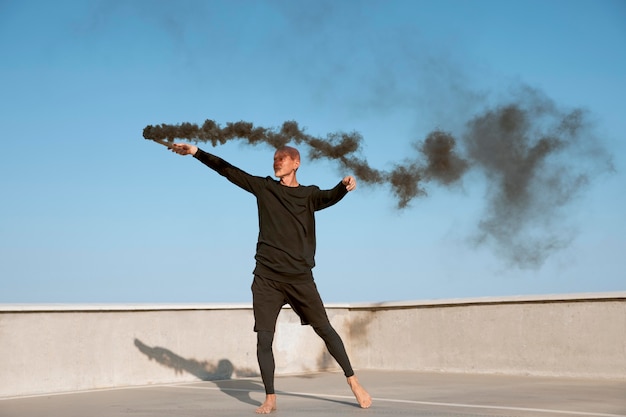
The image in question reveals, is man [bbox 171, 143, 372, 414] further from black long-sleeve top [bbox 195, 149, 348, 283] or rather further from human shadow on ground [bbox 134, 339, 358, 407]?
human shadow on ground [bbox 134, 339, 358, 407]

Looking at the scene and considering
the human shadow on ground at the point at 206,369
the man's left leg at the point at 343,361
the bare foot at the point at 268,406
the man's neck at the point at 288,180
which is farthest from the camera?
the human shadow on ground at the point at 206,369

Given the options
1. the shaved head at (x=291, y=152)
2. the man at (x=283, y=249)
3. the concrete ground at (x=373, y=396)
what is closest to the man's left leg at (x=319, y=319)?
the man at (x=283, y=249)

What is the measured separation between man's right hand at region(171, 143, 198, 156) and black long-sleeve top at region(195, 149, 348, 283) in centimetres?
7

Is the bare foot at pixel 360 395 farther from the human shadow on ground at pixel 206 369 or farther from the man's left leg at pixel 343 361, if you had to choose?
the human shadow on ground at pixel 206 369

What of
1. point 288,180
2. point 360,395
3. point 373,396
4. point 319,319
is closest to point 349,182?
point 288,180

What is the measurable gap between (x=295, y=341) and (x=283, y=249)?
4979 mm

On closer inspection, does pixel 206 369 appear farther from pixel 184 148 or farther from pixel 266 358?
pixel 184 148

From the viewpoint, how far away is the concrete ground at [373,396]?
227 inches

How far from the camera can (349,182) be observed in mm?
5820

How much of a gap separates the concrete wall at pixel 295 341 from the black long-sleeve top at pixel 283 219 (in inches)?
137

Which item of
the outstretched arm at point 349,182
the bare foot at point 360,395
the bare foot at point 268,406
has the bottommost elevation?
the bare foot at point 268,406

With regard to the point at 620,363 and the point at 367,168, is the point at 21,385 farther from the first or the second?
the point at 620,363

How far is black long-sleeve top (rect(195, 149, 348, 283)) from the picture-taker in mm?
5844

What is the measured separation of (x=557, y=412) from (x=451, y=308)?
4.49 metres
